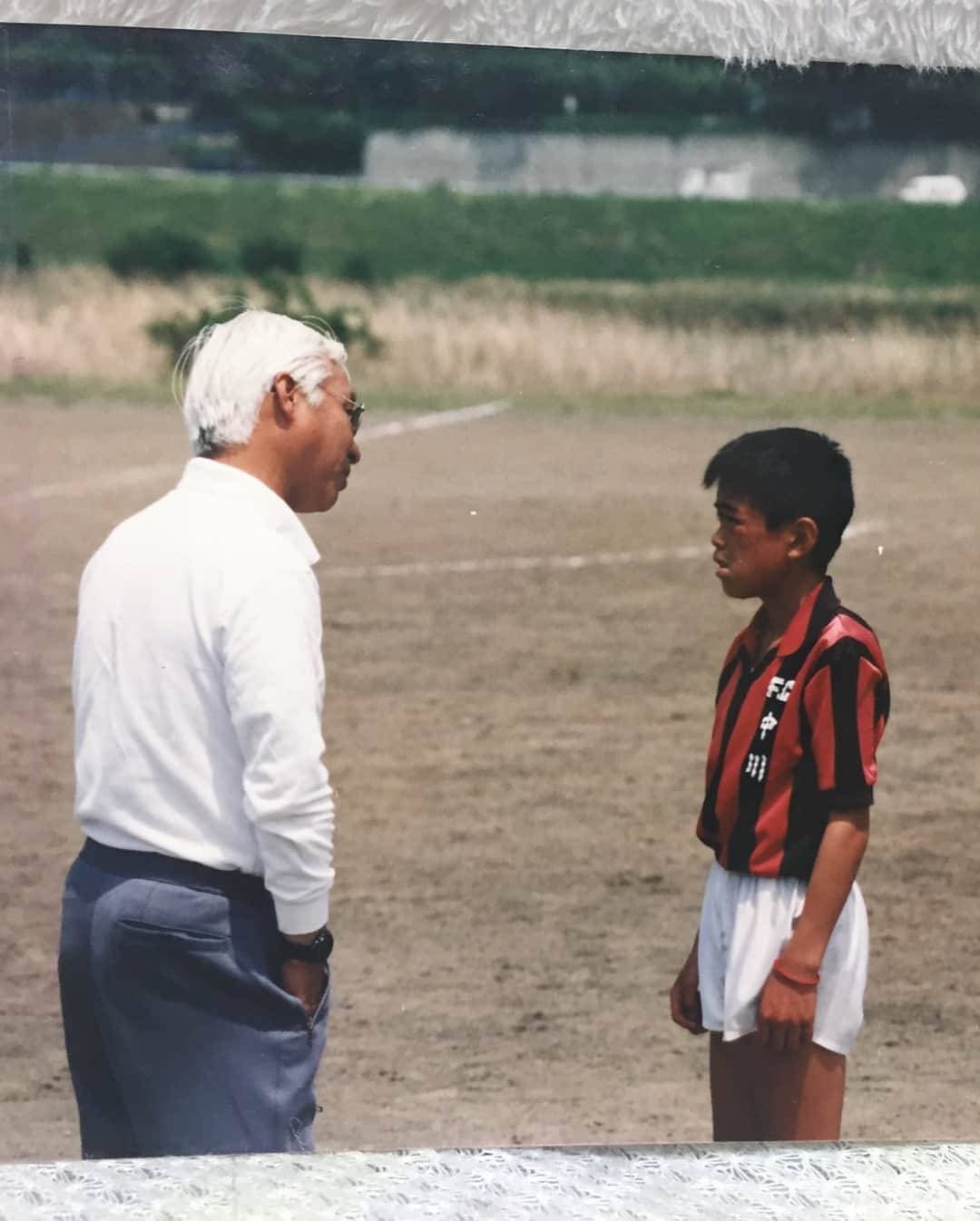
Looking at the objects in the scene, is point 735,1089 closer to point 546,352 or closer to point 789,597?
point 789,597

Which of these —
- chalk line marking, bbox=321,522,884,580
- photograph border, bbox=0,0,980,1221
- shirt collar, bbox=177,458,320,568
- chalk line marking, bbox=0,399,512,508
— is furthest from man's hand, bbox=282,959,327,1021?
chalk line marking, bbox=321,522,884,580

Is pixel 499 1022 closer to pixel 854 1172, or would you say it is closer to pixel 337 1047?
pixel 337 1047

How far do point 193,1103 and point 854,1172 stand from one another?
1.02 m

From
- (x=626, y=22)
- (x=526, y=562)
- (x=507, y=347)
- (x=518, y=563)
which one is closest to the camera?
(x=626, y=22)

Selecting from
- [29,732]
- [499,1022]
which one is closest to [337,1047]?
[499,1022]

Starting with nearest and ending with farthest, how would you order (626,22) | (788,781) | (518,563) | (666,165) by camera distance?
(788,781) < (626,22) < (666,165) < (518,563)

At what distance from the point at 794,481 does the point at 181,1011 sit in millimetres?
1093

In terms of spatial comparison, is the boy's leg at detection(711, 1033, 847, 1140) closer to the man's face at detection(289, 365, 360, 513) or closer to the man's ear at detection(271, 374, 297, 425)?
the man's face at detection(289, 365, 360, 513)

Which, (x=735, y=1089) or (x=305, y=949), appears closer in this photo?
(x=305, y=949)

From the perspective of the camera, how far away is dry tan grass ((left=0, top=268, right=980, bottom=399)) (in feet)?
9.75

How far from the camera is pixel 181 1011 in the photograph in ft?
8.59

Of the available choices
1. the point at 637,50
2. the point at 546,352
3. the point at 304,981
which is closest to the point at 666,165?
the point at 637,50

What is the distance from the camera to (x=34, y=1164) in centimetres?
305

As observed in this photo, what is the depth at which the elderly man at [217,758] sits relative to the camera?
2.50 meters
